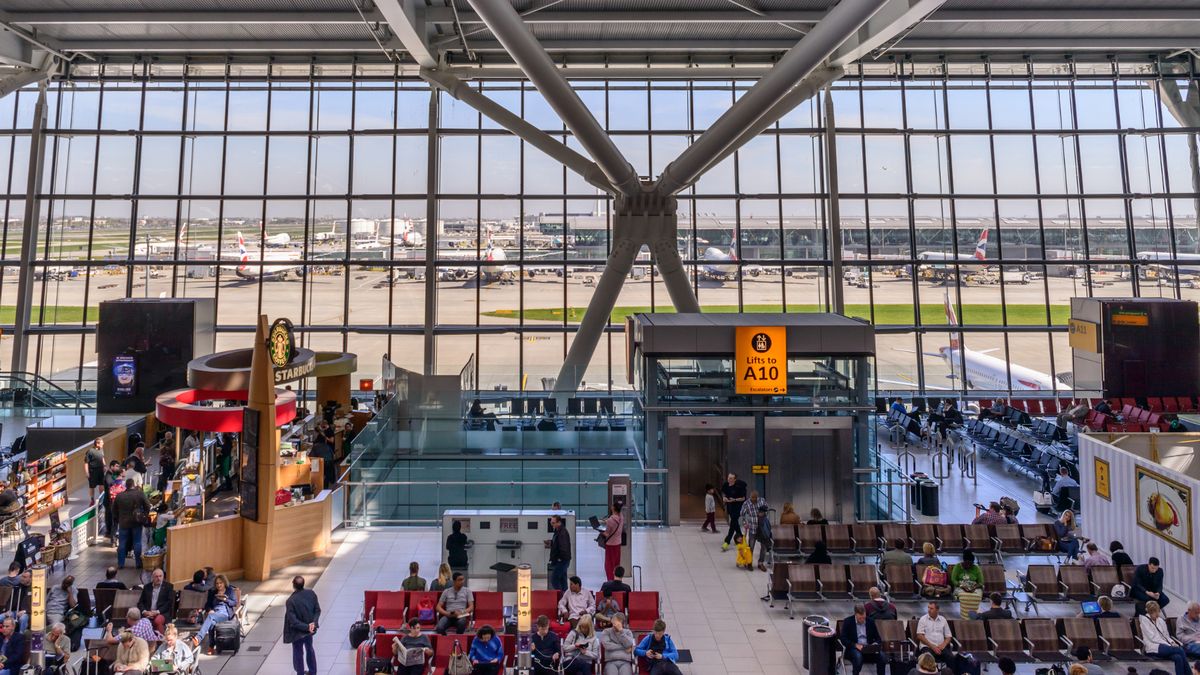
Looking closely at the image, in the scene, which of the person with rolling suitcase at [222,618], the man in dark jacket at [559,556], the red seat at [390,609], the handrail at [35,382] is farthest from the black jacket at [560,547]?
the handrail at [35,382]

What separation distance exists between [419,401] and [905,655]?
14719mm

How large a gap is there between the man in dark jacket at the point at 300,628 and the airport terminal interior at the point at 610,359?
0.09m

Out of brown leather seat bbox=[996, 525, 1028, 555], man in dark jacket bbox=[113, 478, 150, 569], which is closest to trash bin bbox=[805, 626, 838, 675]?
brown leather seat bbox=[996, 525, 1028, 555]

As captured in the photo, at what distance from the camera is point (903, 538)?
12.2m

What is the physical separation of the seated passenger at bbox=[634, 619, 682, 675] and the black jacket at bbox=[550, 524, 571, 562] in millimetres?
2723

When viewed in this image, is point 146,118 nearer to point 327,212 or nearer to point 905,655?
point 327,212

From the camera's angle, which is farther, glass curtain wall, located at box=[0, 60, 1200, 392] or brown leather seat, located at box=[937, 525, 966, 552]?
glass curtain wall, located at box=[0, 60, 1200, 392]

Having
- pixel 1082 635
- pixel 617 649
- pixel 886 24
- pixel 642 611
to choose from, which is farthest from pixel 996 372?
pixel 617 649

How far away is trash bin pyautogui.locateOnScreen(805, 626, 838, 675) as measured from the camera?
27.5 ft

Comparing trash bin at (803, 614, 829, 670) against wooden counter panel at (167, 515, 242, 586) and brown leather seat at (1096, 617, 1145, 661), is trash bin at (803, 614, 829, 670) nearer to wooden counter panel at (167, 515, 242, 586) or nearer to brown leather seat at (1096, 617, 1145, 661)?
brown leather seat at (1096, 617, 1145, 661)

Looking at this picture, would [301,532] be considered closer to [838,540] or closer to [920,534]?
[838,540]

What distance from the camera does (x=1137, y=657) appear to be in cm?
872

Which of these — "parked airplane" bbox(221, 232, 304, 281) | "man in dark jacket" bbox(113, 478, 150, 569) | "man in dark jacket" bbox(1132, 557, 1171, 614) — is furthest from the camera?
"parked airplane" bbox(221, 232, 304, 281)

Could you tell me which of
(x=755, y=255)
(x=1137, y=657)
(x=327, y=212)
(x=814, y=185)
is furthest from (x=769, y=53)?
(x=1137, y=657)
